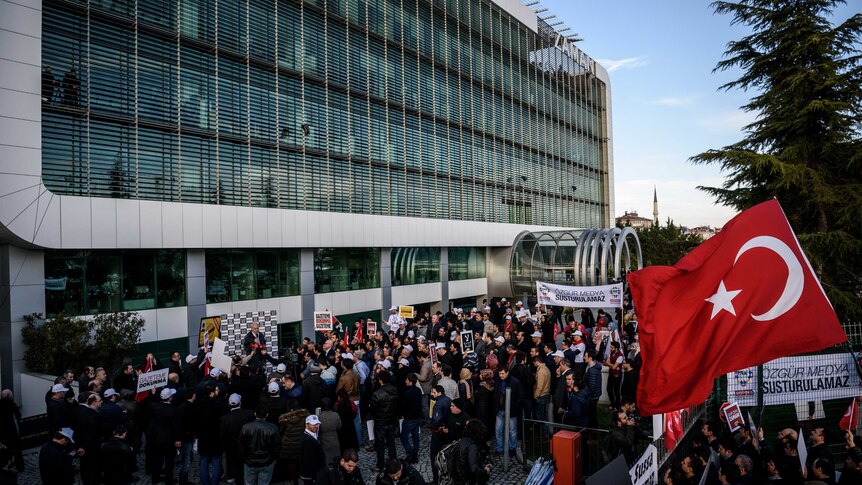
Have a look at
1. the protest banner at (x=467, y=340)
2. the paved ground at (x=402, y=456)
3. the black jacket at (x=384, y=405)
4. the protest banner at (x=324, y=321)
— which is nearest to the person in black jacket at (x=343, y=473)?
the black jacket at (x=384, y=405)

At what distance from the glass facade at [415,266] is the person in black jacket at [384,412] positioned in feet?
63.5

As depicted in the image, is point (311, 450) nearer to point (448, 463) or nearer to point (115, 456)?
point (448, 463)

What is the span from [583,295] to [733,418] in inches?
362

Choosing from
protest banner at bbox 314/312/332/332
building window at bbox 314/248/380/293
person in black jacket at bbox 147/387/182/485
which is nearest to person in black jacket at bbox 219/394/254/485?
person in black jacket at bbox 147/387/182/485

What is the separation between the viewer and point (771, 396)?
367 inches

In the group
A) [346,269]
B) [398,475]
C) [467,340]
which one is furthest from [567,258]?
[398,475]

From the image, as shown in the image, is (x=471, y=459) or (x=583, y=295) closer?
(x=471, y=459)

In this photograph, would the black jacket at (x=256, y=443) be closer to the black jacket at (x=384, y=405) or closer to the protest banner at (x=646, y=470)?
the black jacket at (x=384, y=405)

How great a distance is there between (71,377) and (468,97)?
2861cm

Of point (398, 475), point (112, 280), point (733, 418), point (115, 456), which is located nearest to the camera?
point (398, 475)

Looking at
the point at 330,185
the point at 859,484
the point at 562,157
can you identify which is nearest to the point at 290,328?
the point at 330,185

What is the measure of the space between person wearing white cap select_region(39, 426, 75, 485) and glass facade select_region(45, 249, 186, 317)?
9.69 metres

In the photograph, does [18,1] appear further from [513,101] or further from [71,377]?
[513,101]

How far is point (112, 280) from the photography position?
57.7 ft
